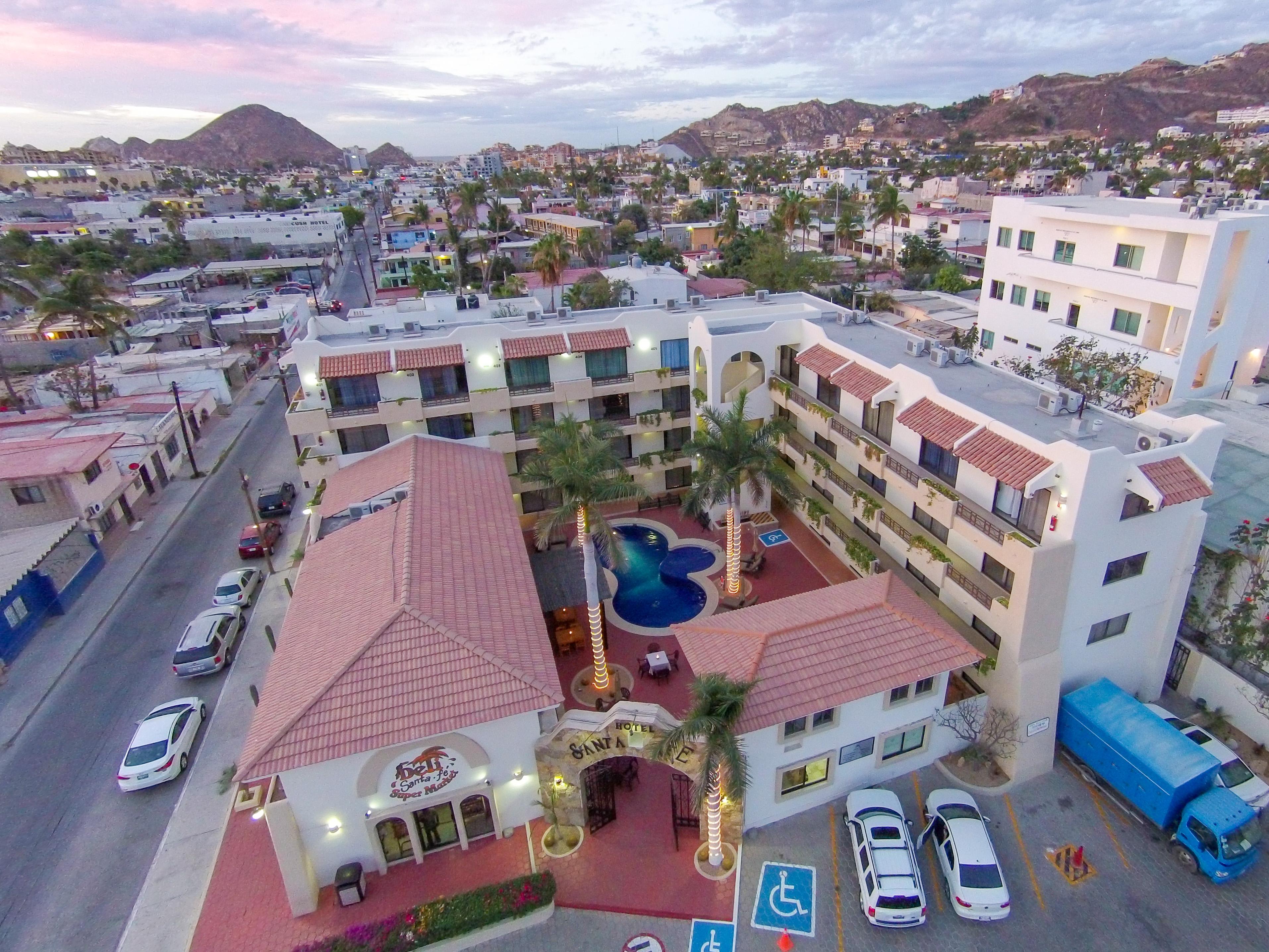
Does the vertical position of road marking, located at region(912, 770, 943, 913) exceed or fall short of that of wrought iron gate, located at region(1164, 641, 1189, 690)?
it falls short

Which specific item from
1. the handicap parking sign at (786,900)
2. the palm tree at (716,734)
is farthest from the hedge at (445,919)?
the handicap parking sign at (786,900)

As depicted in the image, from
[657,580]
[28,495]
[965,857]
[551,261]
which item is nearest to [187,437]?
[28,495]

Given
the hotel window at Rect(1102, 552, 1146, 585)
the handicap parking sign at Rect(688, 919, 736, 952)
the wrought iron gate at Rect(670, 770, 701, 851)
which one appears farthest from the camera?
the hotel window at Rect(1102, 552, 1146, 585)

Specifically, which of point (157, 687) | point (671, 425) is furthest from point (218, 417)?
point (671, 425)

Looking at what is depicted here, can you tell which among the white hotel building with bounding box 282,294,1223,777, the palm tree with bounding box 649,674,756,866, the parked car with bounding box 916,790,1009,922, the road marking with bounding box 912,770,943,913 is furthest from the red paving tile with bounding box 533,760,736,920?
the white hotel building with bounding box 282,294,1223,777

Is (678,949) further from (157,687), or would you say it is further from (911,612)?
(157,687)

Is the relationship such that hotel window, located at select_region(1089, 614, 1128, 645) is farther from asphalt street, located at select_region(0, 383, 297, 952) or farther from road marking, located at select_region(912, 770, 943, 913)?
asphalt street, located at select_region(0, 383, 297, 952)

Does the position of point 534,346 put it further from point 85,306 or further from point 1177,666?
point 85,306
